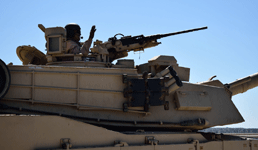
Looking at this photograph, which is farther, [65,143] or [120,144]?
[120,144]

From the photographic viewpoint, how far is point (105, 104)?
9.57 meters

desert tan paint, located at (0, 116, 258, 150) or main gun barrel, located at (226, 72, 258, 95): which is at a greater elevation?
main gun barrel, located at (226, 72, 258, 95)

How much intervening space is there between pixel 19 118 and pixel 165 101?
4.46m

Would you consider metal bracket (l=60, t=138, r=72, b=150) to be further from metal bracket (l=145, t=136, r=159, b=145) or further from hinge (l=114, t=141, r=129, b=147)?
metal bracket (l=145, t=136, r=159, b=145)

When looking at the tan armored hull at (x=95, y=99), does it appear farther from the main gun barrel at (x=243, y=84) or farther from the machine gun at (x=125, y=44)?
the main gun barrel at (x=243, y=84)

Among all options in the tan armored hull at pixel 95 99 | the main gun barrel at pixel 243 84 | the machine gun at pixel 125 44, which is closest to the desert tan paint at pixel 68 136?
the tan armored hull at pixel 95 99

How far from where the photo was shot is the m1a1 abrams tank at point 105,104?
307 inches

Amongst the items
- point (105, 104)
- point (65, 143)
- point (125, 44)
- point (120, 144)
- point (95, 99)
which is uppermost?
point (125, 44)

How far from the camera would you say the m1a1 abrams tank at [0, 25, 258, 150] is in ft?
25.5

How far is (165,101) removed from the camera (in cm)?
1012

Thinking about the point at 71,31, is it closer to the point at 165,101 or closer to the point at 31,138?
the point at 165,101

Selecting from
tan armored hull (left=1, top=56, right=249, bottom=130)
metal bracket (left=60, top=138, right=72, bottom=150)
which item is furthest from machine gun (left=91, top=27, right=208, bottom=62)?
metal bracket (left=60, top=138, right=72, bottom=150)

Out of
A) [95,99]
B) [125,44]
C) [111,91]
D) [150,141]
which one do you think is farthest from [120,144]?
[125,44]

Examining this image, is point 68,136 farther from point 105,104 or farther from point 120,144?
point 105,104
